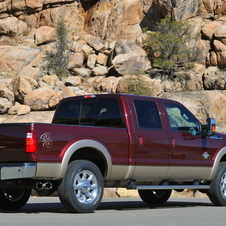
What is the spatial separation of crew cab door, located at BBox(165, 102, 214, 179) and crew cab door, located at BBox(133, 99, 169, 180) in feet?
0.69

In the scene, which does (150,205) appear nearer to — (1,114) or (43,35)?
(1,114)

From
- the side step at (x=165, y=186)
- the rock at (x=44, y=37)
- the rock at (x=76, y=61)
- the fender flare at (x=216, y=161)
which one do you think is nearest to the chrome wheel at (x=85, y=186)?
the side step at (x=165, y=186)

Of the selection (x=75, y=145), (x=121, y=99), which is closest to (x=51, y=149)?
(x=75, y=145)

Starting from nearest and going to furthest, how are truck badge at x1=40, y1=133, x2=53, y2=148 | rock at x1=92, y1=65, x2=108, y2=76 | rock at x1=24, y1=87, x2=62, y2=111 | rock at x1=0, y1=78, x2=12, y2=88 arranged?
1. truck badge at x1=40, y1=133, x2=53, y2=148
2. rock at x1=24, y1=87, x2=62, y2=111
3. rock at x1=0, y1=78, x2=12, y2=88
4. rock at x1=92, y1=65, x2=108, y2=76

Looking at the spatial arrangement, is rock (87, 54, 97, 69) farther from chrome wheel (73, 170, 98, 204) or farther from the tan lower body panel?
the tan lower body panel

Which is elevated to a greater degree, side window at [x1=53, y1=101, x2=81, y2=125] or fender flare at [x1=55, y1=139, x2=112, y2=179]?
side window at [x1=53, y1=101, x2=81, y2=125]

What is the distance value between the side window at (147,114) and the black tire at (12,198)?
8.14 ft

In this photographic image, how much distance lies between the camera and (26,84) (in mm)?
47312

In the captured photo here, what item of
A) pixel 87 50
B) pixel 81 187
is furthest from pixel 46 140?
pixel 87 50

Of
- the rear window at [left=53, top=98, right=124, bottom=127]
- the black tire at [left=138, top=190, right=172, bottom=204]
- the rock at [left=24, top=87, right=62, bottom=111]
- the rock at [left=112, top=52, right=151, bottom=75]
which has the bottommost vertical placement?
the rock at [left=24, top=87, right=62, bottom=111]

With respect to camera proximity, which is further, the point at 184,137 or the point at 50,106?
the point at 50,106

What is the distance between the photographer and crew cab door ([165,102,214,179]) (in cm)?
1041

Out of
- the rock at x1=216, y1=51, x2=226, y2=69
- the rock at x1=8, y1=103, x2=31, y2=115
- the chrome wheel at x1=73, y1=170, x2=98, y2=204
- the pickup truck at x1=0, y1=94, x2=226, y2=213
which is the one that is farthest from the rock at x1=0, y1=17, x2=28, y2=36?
the chrome wheel at x1=73, y1=170, x2=98, y2=204

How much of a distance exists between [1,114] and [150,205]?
3570 centimetres
